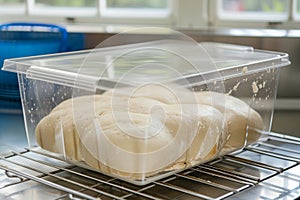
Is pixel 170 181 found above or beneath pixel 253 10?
beneath

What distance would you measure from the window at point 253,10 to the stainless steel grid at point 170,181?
808 mm

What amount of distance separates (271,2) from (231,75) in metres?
0.84

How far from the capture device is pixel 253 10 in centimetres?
159

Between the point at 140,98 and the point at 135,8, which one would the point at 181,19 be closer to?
the point at 135,8

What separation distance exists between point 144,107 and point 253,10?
984 mm

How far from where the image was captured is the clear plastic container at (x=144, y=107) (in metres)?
0.66

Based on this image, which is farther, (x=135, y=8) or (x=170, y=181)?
(x=135, y=8)

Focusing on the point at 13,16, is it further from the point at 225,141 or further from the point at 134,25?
the point at 225,141

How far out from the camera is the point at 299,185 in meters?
0.73

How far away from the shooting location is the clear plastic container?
66 centimetres

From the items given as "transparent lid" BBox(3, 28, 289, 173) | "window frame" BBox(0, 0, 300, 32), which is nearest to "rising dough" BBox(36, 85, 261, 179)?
"transparent lid" BBox(3, 28, 289, 173)

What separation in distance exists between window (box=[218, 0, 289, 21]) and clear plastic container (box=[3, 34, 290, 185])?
724 mm

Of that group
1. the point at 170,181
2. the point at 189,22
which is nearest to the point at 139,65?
the point at 170,181

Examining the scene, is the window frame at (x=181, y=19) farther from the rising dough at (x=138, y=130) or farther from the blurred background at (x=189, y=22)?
the rising dough at (x=138, y=130)
